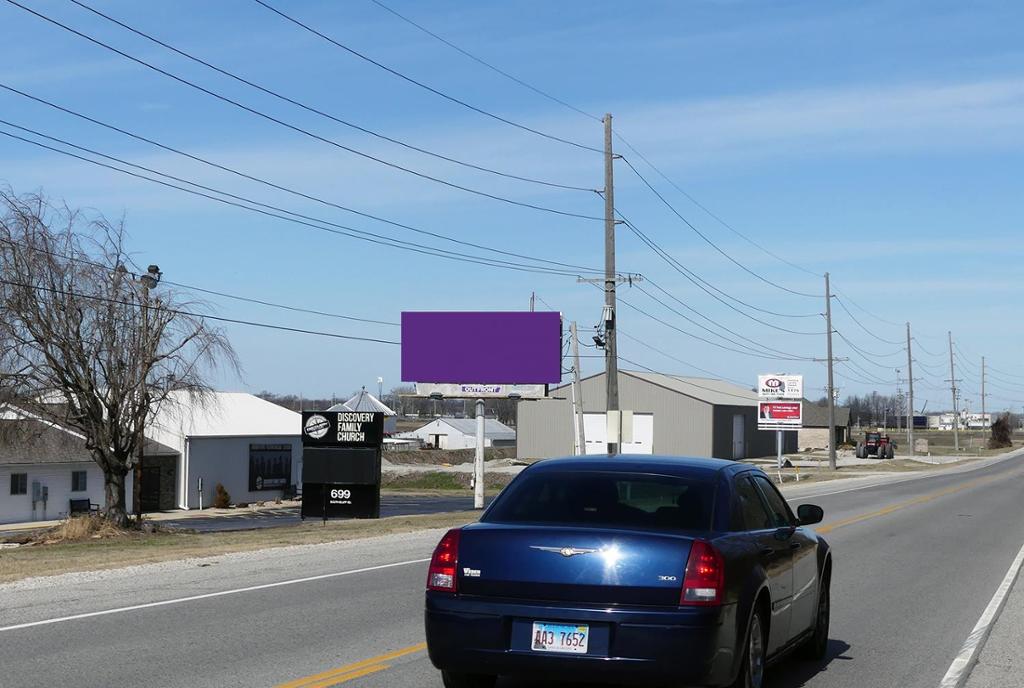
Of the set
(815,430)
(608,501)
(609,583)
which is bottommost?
(609,583)

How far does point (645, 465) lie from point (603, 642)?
1.50 metres

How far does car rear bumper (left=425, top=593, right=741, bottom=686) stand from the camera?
22.0ft

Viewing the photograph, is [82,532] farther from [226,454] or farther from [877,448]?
[877,448]

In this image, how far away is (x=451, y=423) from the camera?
131 metres

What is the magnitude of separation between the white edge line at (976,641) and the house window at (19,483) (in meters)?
43.5

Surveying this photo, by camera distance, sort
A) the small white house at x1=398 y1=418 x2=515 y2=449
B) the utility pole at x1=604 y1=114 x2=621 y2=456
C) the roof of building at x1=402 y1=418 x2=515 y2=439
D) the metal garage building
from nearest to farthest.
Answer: the utility pole at x1=604 y1=114 x2=621 y2=456, the metal garage building, the small white house at x1=398 y1=418 x2=515 y2=449, the roof of building at x1=402 y1=418 x2=515 y2=439

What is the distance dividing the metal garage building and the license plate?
7597 centimetres

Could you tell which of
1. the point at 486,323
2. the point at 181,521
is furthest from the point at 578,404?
the point at 181,521

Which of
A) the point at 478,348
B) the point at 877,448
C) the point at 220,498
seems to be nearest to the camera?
the point at 478,348

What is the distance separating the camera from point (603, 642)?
6785 mm

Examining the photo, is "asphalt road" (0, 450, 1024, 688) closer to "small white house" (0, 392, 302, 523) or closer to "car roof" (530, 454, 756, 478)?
"car roof" (530, 454, 756, 478)

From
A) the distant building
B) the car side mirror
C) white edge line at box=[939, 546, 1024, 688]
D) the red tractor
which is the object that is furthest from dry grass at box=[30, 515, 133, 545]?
the distant building

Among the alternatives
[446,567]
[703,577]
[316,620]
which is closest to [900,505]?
[316,620]

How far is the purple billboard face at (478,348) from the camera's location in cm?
4559
